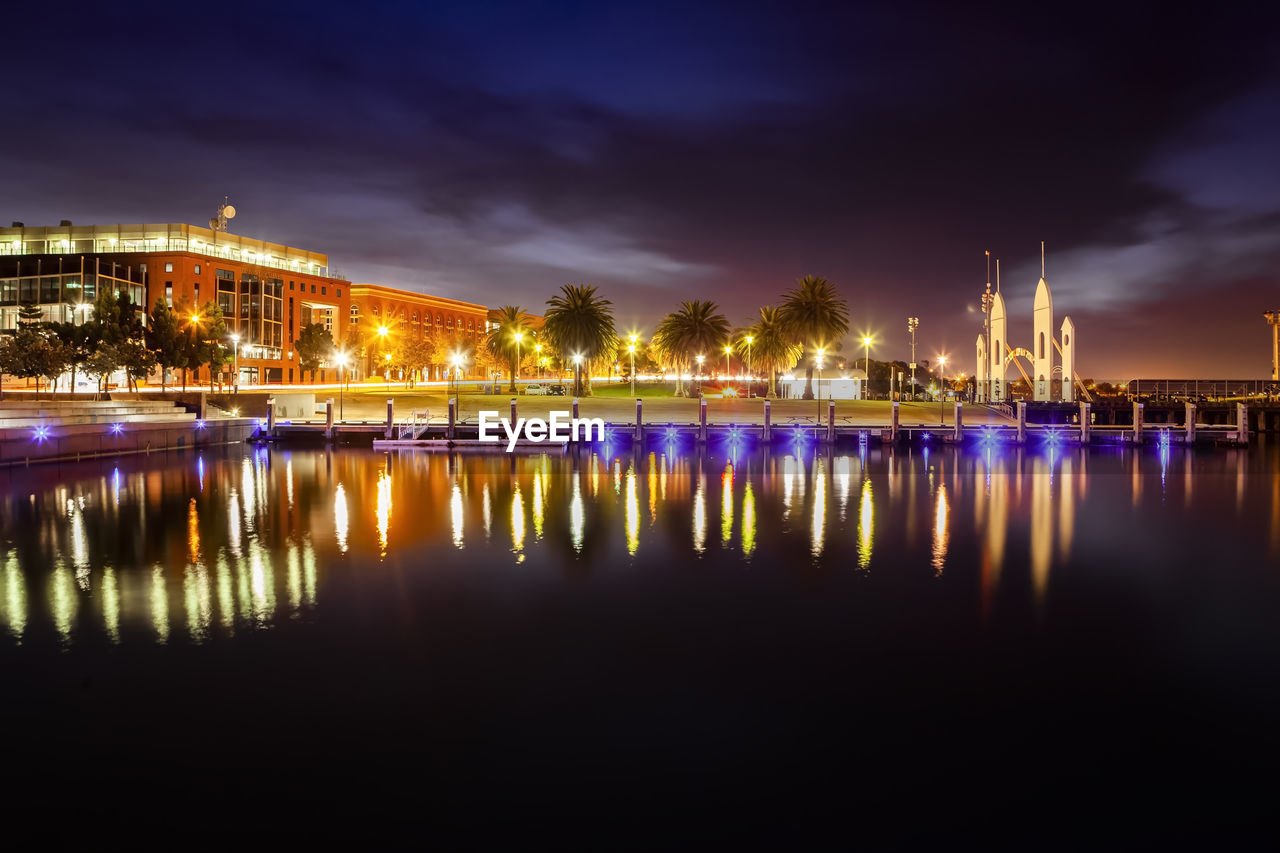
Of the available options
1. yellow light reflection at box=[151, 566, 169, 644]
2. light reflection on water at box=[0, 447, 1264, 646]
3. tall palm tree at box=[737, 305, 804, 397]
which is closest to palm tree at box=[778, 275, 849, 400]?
tall palm tree at box=[737, 305, 804, 397]

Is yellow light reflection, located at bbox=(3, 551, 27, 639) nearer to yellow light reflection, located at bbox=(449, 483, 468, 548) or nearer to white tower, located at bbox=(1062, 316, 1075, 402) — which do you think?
yellow light reflection, located at bbox=(449, 483, 468, 548)

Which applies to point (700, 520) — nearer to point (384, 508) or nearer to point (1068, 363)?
point (384, 508)

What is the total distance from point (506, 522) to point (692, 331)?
240 ft

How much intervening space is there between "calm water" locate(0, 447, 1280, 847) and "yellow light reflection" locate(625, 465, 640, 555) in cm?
23

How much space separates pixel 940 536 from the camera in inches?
781

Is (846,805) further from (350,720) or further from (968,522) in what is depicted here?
(968,522)

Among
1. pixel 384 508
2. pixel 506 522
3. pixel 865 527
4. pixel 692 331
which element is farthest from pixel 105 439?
pixel 692 331

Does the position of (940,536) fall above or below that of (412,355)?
below

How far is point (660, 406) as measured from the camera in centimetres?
7338

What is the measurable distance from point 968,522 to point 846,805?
16.6 metres

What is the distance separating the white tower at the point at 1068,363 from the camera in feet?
253

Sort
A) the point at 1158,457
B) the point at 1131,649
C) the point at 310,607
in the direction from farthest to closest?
Result: 1. the point at 1158,457
2. the point at 310,607
3. the point at 1131,649

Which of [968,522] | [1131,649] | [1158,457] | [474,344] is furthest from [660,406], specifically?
[474,344]

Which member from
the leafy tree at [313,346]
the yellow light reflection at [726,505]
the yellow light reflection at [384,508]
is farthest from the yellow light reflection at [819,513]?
the leafy tree at [313,346]
